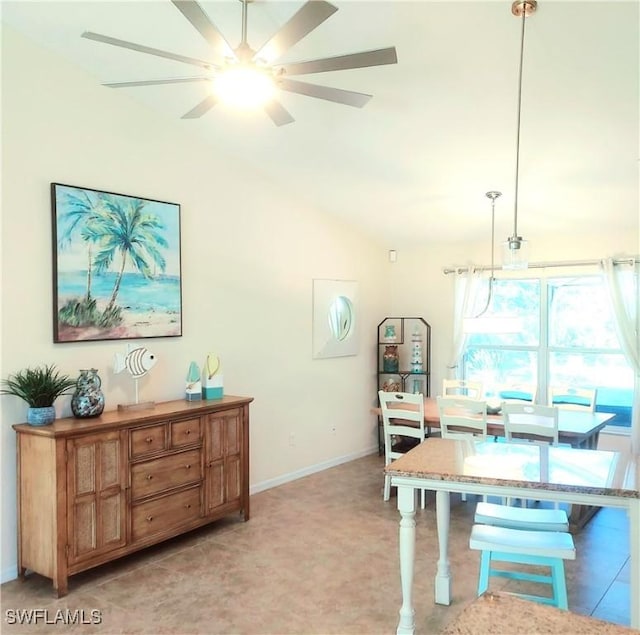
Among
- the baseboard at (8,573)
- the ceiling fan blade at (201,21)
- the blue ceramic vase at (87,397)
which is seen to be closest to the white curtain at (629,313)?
the ceiling fan blade at (201,21)

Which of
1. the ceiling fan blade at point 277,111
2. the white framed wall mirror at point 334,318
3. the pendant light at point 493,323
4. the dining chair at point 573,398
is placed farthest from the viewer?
the white framed wall mirror at point 334,318

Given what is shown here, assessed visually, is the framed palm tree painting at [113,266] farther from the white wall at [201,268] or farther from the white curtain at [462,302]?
the white curtain at [462,302]

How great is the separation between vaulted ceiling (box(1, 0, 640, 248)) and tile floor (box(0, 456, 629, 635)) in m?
2.58

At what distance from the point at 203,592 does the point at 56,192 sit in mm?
2495

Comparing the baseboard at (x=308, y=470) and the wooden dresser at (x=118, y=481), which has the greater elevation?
the wooden dresser at (x=118, y=481)

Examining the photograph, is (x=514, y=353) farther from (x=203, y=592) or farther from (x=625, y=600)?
(x=203, y=592)

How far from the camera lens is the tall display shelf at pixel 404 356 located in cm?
632

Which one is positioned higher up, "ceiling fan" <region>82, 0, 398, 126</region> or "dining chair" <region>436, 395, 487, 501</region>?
"ceiling fan" <region>82, 0, 398, 126</region>

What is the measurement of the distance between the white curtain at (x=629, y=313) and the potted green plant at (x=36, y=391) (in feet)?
15.1

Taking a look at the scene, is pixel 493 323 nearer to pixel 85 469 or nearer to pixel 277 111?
pixel 277 111

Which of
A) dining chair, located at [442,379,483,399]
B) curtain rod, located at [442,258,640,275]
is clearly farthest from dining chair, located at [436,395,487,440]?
curtain rod, located at [442,258,640,275]

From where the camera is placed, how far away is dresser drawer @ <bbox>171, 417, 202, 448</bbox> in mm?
3664

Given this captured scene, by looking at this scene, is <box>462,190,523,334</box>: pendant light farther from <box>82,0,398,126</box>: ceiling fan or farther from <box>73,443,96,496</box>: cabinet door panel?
<box>73,443,96,496</box>: cabinet door panel

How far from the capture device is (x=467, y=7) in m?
2.64
